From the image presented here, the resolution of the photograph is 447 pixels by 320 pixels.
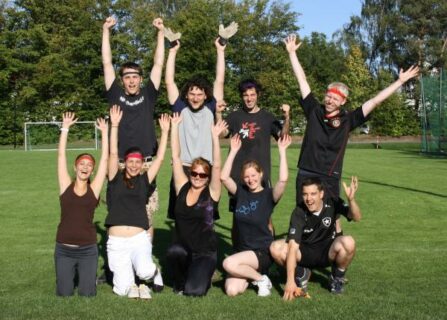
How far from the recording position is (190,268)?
6098 mm

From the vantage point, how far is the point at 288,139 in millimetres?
6355

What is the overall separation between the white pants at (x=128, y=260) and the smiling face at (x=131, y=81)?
1.70m

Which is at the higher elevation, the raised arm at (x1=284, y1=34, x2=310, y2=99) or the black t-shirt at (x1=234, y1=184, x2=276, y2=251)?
the raised arm at (x1=284, y1=34, x2=310, y2=99)

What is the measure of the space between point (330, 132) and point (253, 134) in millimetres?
1091

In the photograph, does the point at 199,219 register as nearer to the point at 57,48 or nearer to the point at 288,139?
the point at 288,139

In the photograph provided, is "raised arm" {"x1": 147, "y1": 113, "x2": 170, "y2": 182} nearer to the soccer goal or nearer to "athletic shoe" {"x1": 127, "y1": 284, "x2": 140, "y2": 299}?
"athletic shoe" {"x1": 127, "y1": 284, "x2": 140, "y2": 299}

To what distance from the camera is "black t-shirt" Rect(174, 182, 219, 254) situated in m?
6.20

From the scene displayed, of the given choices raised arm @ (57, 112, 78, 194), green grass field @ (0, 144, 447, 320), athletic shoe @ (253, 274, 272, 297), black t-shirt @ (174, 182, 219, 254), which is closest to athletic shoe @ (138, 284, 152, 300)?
green grass field @ (0, 144, 447, 320)

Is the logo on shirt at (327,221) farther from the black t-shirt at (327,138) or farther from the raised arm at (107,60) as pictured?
the raised arm at (107,60)

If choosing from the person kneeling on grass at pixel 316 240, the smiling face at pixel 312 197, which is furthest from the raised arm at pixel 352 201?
the smiling face at pixel 312 197

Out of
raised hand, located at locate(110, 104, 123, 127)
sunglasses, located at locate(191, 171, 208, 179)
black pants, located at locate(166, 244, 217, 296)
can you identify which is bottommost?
black pants, located at locate(166, 244, 217, 296)

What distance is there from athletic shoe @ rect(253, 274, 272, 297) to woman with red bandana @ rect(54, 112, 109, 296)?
1708 millimetres

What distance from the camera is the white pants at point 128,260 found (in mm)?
6031

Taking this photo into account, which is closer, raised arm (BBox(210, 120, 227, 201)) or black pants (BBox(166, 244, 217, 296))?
black pants (BBox(166, 244, 217, 296))
